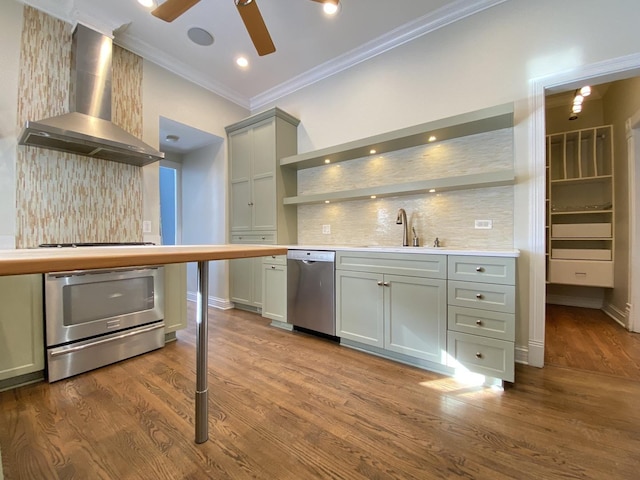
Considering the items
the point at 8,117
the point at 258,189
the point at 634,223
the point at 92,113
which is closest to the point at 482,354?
the point at 634,223

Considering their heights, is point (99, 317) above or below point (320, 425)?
above

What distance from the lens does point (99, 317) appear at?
80.0 inches

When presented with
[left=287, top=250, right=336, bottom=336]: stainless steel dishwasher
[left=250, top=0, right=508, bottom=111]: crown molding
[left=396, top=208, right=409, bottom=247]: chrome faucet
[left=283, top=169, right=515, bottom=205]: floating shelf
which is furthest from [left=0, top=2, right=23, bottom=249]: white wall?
[left=396, top=208, right=409, bottom=247]: chrome faucet

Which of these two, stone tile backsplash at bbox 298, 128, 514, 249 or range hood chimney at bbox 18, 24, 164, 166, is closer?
range hood chimney at bbox 18, 24, 164, 166

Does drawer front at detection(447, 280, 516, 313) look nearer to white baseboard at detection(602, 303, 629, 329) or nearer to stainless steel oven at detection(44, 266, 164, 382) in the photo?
white baseboard at detection(602, 303, 629, 329)

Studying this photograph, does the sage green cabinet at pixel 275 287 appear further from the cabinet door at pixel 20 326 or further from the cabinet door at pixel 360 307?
the cabinet door at pixel 20 326

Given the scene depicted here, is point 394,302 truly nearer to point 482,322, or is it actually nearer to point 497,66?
point 482,322

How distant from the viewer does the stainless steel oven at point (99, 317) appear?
182cm

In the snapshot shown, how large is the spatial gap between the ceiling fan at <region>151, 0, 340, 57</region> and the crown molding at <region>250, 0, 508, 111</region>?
1214 millimetres

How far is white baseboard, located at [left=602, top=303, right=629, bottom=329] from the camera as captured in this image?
2787mm

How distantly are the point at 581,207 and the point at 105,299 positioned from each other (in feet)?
18.5

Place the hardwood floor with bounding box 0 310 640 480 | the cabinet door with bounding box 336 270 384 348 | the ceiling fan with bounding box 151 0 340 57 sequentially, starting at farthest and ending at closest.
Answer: the cabinet door with bounding box 336 270 384 348, the ceiling fan with bounding box 151 0 340 57, the hardwood floor with bounding box 0 310 640 480

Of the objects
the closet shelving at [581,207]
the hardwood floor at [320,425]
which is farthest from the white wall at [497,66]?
the closet shelving at [581,207]

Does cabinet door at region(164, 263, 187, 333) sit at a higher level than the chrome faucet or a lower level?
lower
